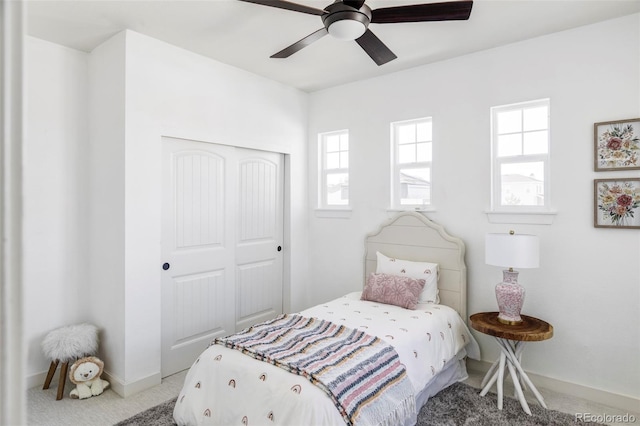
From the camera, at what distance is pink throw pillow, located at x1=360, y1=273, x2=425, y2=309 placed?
3.13 m

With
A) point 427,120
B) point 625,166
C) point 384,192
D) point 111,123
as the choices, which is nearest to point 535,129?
point 625,166

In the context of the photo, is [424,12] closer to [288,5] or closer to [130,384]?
[288,5]

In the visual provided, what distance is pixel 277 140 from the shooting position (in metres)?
4.20

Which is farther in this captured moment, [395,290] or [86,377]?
[395,290]

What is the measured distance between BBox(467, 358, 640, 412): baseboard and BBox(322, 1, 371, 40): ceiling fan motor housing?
2.95m

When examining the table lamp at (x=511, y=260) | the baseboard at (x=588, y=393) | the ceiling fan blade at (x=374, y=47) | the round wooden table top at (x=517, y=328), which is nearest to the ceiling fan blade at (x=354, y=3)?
the ceiling fan blade at (x=374, y=47)

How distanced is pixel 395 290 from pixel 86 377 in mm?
2507

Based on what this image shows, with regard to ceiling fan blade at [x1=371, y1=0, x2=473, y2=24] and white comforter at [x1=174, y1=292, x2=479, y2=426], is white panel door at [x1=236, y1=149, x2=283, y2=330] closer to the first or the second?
white comforter at [x1=174, y1=292, x2=479, y2=426]

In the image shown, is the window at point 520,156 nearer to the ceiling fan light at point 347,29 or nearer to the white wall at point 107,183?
the ceiling fan light at point 347,29

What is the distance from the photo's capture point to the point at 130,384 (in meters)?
2.95

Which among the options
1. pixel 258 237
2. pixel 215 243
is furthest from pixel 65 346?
pixel 258 237

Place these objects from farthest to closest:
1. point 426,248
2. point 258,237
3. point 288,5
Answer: point 258,237 < point 426,248 < point 288,5

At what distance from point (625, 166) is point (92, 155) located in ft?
13.8

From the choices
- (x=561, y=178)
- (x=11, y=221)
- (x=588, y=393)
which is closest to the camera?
(x=11, y=221)
